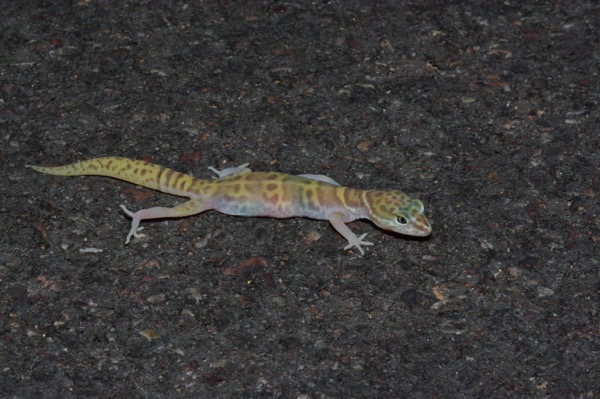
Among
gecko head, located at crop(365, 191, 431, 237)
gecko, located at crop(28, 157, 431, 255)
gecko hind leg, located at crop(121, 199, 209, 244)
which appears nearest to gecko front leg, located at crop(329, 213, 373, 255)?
gecko, located at crop(28, 157, 431, 255)

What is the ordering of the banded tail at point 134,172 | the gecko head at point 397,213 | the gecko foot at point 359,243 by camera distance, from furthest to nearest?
the banded tail at point 134,172
the gecko foot at point 359,243
the gecko head at point 397,213

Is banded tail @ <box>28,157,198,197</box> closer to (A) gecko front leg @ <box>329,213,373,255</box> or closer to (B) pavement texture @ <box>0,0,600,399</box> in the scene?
(B) pavement texture @ <box>0,0,600,399</box>

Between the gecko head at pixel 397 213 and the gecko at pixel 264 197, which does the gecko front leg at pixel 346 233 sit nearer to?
the gecko at pixel 264 197

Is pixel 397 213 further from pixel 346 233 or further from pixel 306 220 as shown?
pixel 306 220

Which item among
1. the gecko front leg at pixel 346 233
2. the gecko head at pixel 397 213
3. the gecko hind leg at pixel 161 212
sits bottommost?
the gecko hind leg at pixel 161 212

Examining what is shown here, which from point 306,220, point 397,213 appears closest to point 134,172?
point 306,220

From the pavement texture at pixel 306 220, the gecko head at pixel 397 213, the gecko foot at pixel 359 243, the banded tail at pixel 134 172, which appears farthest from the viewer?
the banded tail at pixel 134 172

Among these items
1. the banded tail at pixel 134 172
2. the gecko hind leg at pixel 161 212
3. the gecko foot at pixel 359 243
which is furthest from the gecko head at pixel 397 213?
the banded tail at pixel 134 172

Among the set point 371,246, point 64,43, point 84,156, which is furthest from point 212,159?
point 64,43
